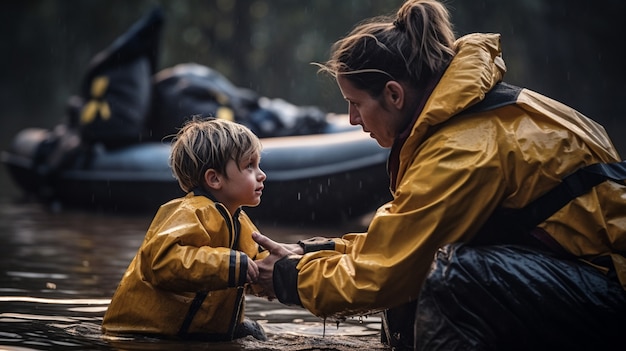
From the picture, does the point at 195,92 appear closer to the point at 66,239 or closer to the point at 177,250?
the point at 66,239

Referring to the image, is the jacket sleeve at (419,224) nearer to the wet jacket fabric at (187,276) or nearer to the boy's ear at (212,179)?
the wet jacket fabric at (187,276)

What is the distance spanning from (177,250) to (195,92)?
636 cm

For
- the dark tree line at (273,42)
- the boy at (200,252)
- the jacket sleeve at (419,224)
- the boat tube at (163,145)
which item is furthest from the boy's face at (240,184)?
the dark tree line at (273,42)

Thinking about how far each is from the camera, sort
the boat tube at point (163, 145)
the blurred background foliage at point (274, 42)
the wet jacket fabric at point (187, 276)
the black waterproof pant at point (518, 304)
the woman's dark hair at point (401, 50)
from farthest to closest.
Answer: the blurred background foliage at point (274, 42)
the boat tube at point (163, 145)
the wet jacket fabric at point (187, 276)
the woman's dark hair at point (401, 50)
the black waterproof pant at point (518, 304)

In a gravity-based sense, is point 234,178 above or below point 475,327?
above

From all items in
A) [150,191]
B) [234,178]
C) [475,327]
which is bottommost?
[150,191]

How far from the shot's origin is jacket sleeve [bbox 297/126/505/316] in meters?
3.16

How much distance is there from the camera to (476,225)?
3232 millimetres

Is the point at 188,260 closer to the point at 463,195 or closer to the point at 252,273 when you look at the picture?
the point at 252,273

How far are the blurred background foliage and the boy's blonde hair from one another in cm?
1520

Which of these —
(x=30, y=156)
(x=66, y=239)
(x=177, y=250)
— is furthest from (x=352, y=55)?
(x=30, y=156)

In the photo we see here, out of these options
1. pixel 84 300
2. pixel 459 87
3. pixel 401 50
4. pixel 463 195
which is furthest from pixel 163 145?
pixel 463 195

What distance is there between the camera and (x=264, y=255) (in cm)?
401

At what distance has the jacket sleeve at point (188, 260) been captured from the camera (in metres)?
3.53
